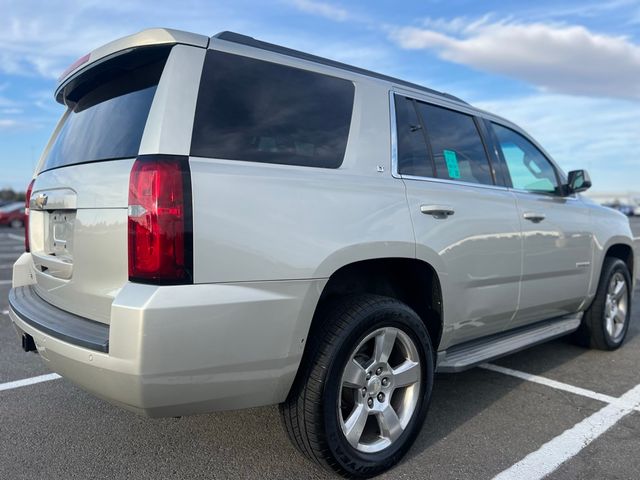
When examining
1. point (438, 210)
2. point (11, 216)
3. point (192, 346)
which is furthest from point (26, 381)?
point (11, 216)

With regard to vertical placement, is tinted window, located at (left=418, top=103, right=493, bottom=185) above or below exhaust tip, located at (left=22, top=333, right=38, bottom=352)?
above

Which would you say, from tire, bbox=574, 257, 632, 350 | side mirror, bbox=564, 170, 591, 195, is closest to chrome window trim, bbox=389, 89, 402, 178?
side mirror, bbox=564, 170, 591, 195

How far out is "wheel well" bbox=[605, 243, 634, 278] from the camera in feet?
16.4

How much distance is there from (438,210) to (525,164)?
1.59 m

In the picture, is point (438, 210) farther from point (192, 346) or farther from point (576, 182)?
point (576, 182)

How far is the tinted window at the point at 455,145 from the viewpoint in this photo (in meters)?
3.33

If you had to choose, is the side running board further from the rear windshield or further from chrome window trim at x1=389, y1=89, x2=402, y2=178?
the rear windshield

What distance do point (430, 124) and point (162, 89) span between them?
174 cm

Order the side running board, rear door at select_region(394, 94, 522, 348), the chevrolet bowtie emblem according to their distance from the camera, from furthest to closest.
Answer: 1. the side running board
2. rear door at select_region(394, 94, 522, 348)
3. the chevrolet bowtie emblem

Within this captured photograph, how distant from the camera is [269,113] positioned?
2.46 m

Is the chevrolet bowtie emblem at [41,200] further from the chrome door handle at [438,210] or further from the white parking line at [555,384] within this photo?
the white parking line at [555,384]

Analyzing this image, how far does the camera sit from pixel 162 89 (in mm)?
2221

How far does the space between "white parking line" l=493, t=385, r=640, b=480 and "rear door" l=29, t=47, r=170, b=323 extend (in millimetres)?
2068

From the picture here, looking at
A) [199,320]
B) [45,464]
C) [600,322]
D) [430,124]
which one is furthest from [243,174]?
[600,322]
